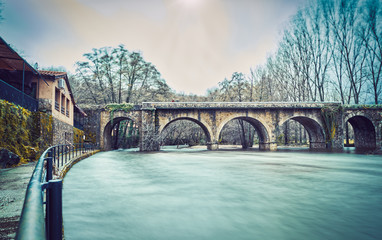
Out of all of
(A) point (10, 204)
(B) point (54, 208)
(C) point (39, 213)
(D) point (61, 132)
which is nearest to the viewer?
(C) point (39, 213)

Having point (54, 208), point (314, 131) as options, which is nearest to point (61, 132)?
point (54, 208)

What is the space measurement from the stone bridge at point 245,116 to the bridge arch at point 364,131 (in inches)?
5.7

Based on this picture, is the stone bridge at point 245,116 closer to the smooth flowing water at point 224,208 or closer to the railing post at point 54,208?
the smooth flowing water at point 224,208

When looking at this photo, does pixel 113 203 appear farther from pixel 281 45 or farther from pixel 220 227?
pixel 281 45

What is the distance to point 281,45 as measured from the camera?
2825cm

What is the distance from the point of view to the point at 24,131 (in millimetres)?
9320

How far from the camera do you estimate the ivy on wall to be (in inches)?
315

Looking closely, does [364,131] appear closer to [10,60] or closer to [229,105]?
[229,105]

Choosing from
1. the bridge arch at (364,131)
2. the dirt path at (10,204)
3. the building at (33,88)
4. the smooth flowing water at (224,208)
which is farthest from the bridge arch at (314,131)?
the dirt path at (10,204)

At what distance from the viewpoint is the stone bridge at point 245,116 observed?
19625mm

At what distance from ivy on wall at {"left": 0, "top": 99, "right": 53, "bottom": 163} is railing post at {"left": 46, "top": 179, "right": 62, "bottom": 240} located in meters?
7.78

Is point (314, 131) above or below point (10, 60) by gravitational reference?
below

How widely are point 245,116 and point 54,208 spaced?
19566mm

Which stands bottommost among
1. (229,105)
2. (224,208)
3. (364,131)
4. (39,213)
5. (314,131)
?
(224,208)
